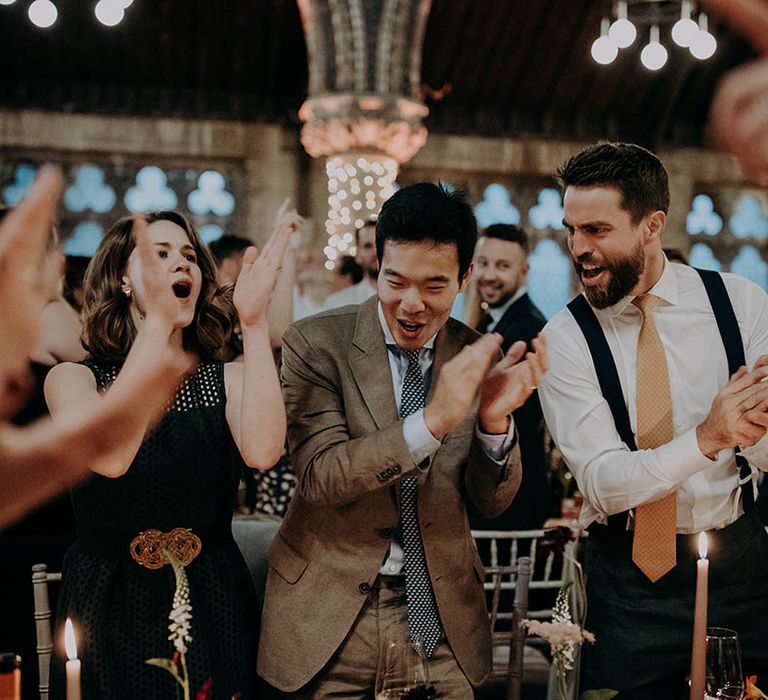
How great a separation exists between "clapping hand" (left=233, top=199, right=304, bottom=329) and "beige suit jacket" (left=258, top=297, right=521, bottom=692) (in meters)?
0.23

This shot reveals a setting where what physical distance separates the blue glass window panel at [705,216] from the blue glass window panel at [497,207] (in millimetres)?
2003

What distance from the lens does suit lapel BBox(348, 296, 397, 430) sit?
2.00m

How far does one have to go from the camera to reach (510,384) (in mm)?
1863

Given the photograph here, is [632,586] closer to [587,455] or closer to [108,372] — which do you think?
[587,455]

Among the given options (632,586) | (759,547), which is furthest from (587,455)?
(759,547)

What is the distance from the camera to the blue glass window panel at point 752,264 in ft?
34.1

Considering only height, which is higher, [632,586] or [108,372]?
[108,372]

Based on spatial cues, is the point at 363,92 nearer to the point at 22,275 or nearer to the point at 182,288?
the point at 182,288

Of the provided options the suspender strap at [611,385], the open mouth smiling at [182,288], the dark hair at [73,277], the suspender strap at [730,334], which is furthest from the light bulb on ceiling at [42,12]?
the suspender strap at [730,334]

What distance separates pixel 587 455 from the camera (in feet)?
6.81

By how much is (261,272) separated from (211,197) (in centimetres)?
786

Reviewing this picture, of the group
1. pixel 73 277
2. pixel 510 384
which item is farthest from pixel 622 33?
pixel 510 384

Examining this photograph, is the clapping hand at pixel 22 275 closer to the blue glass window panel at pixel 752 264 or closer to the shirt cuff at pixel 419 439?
the shirt cuff at pixel 419 439

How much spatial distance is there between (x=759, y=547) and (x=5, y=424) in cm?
200
